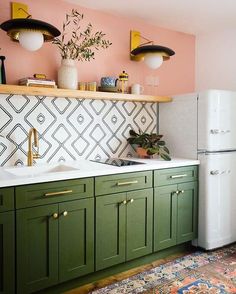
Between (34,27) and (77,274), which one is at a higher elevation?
(34,27)

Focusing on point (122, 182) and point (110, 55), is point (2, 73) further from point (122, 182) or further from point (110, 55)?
point (122, 182)

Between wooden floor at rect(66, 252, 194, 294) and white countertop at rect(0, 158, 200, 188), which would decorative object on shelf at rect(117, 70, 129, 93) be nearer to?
white countertop at rect(0, 158, 200, 188)

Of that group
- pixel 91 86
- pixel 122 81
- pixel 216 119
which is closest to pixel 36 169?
pixel 91 86

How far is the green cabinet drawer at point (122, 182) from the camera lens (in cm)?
241

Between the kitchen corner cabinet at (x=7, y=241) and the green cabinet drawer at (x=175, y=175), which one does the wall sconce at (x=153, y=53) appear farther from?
the kitchen corner cabinet at (x=7, y=241)

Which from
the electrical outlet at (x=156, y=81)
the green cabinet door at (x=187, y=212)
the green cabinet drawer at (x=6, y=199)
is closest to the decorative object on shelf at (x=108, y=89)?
the electrical outlet at (x=156, y=81)

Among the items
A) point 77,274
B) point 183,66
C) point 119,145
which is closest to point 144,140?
point 119,145

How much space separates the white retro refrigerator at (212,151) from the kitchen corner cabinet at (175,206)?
93mm

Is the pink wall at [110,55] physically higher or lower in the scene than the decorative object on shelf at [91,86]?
higher

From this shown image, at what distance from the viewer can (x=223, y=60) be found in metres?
3.55

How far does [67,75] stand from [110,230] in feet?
4.38

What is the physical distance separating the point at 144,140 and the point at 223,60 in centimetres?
136

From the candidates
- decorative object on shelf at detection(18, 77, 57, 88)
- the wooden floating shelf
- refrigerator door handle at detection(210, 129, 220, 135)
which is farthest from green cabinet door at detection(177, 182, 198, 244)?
decorative object on shelf at detection(18, 77, 57, 88)

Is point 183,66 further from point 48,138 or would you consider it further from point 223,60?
point 48,138
